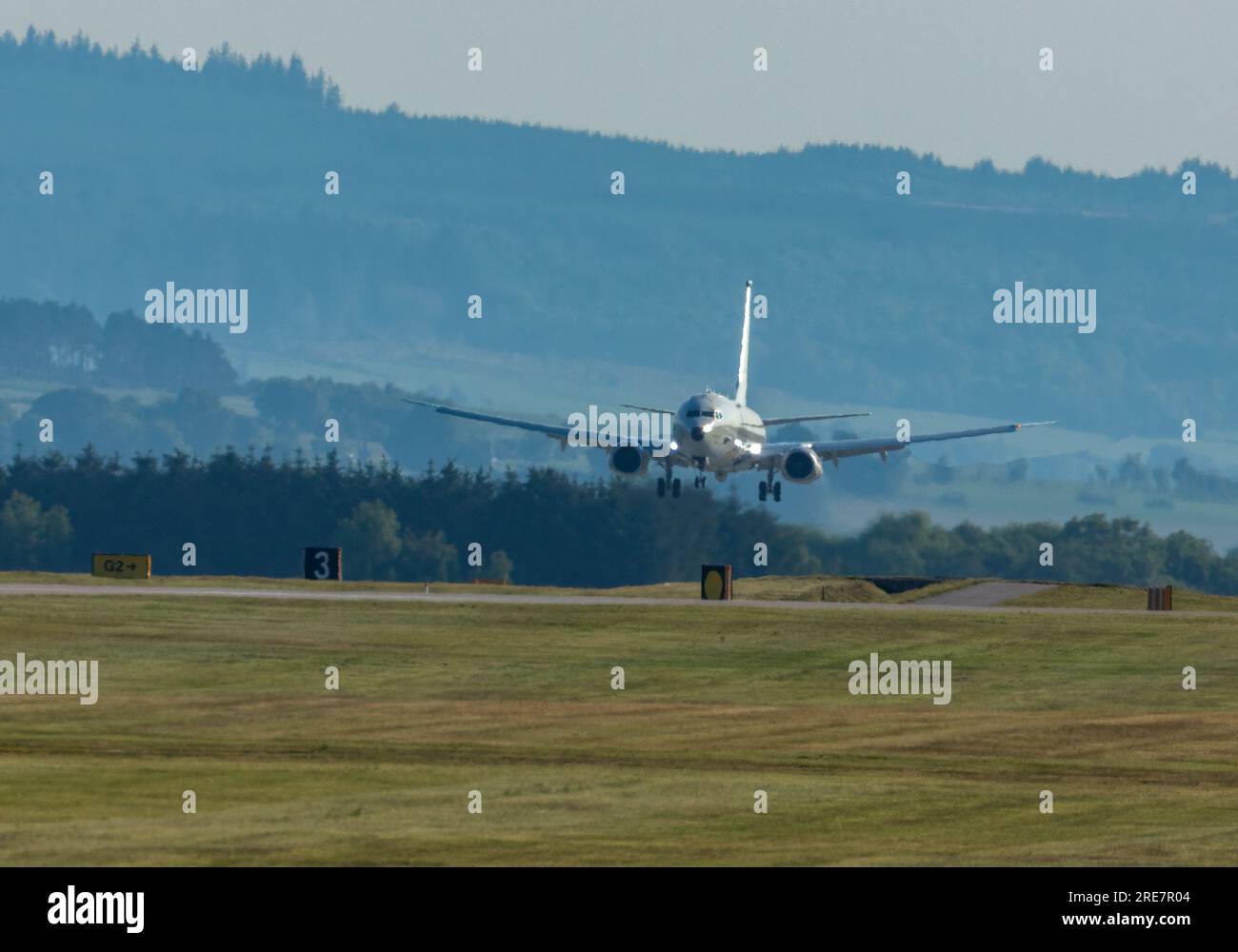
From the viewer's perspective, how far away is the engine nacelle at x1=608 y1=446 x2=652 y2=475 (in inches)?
4058

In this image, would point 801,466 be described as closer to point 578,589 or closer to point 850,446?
point 850,446

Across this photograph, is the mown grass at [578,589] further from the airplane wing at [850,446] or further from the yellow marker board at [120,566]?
the airplane wing at [850,446]

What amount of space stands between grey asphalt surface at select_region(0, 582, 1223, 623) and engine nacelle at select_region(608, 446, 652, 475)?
51.5 feet

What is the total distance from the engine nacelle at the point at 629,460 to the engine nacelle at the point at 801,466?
7.03 meters

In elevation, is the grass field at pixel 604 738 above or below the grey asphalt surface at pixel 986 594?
below

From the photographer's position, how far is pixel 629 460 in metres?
103

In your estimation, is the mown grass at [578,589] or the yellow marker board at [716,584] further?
the mown grass at [578,589]

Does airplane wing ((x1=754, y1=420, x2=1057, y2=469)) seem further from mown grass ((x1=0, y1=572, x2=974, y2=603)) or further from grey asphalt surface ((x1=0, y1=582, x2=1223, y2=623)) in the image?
grey asphalt surface ((x1=0, y1=582, x2=1223, y2=623))

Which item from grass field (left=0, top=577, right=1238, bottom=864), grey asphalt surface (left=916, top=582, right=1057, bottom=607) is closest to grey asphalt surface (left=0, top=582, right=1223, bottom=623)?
grass field (left=0, top=577, right=1238, bottom=864)

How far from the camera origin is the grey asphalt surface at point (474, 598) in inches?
3120

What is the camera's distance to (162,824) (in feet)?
110

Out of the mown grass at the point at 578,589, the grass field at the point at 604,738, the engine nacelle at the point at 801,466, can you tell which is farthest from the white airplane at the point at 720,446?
the grass field at the point at 604,738

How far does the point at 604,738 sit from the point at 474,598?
3540 centimetres
